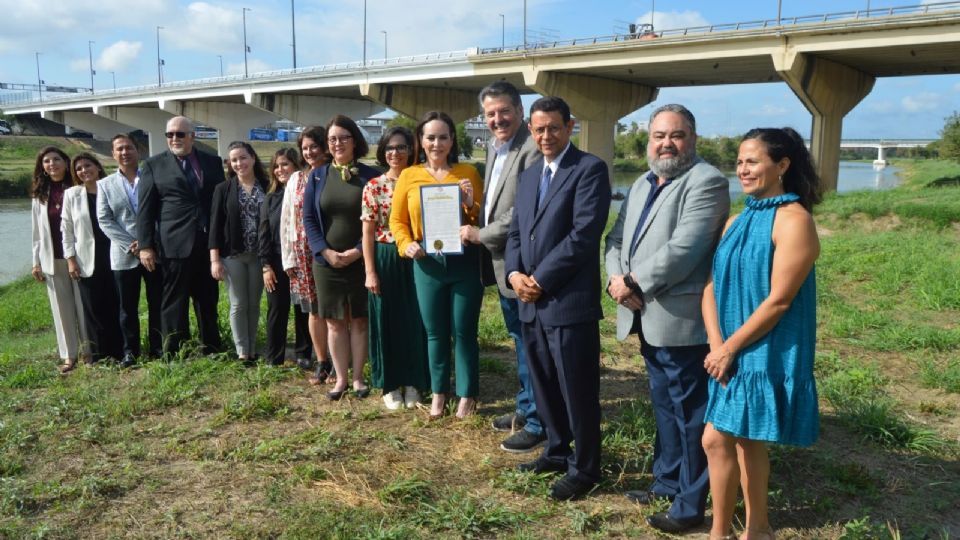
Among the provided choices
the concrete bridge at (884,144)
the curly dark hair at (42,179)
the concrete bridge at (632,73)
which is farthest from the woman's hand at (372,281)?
the concrete bridge at (884,144)

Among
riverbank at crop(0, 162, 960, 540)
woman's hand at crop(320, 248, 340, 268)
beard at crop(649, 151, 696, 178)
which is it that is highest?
beard at crop(649, 151, 696, 178)

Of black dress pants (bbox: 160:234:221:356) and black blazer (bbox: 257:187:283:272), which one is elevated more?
black blazer (bbox: 257:187:283:272)

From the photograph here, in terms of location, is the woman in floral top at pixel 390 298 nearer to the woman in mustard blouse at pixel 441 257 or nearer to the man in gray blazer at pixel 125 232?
the woman in mustard blouse at pixel 441 257

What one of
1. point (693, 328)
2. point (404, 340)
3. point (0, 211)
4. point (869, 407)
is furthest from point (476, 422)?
point (0, 211)

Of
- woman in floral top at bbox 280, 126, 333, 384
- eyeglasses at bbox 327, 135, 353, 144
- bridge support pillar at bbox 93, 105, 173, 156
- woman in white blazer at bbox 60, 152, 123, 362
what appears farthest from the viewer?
bridge support pillar at bbox 93, 105, 173, 156

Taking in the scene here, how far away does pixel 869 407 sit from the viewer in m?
4.27

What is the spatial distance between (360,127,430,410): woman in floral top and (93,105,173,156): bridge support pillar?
52.2m

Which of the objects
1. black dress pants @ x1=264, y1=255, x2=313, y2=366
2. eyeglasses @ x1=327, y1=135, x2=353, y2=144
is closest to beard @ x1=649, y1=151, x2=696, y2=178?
eyeglasses @ x1=327, y1=135, x2=353, y2=144

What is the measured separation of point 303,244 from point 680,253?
287 cm

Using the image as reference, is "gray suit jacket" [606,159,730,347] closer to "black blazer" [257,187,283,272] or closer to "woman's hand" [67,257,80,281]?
"black blazer" [257,187,283,272]

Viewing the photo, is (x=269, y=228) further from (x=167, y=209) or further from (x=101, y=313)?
(x=101, y=313)

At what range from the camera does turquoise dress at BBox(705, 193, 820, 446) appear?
8.43 feet

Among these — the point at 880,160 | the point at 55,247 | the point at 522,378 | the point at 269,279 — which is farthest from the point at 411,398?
the point at 880,160

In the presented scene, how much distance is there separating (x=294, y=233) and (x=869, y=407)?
3.88m
